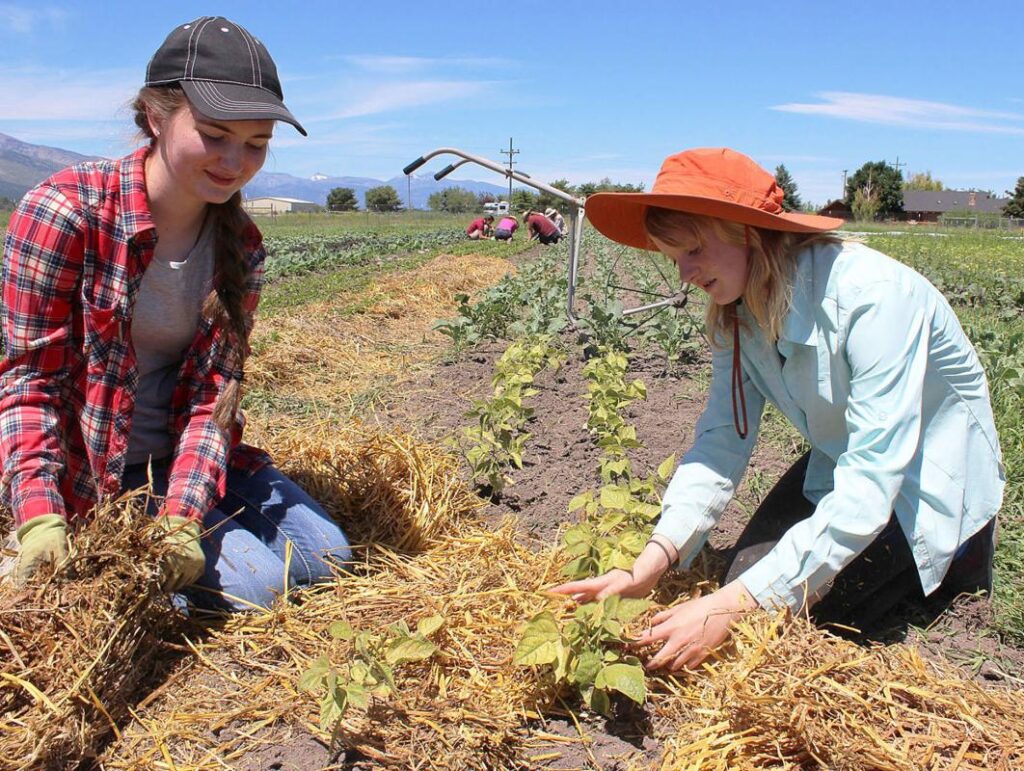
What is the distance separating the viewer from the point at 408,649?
6.18ft

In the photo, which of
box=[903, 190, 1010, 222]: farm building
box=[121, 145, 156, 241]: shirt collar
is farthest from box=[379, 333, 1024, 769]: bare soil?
box=[903, 190, 1010, 222]: farm building

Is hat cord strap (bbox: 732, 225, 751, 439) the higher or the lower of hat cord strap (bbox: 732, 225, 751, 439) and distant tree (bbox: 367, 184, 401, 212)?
the lower

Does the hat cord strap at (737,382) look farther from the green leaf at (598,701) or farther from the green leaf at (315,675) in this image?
the green leaf at (315,675)

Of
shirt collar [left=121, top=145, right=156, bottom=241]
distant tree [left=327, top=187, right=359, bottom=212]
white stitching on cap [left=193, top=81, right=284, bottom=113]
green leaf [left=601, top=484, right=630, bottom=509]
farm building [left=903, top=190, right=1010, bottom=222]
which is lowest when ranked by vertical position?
green leaf [left=601, top=484, right=630, bottom=509]

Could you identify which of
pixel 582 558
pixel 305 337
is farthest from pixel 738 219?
pixel 305 337

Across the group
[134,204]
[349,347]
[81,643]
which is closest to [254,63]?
[134,204]

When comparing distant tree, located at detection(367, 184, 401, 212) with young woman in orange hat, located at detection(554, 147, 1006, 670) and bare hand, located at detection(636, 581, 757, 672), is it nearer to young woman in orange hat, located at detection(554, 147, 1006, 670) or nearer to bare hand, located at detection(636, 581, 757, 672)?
young woman in orange hat, located at detection(554, 147, 1006, 670)

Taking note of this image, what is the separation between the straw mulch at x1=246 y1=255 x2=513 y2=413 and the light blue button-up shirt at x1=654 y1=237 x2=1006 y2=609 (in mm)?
2829

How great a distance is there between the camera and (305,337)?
627 centimetres

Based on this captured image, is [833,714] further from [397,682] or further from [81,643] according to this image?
[81,643]

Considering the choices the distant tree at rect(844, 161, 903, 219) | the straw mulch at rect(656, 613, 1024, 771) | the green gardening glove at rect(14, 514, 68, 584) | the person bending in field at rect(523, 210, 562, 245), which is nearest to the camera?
the straw mulch at rect(656, 613, 1024, 771)

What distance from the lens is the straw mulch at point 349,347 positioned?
5.19 meters

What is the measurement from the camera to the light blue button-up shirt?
1839 mm

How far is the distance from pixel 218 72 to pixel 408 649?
1.48 m
